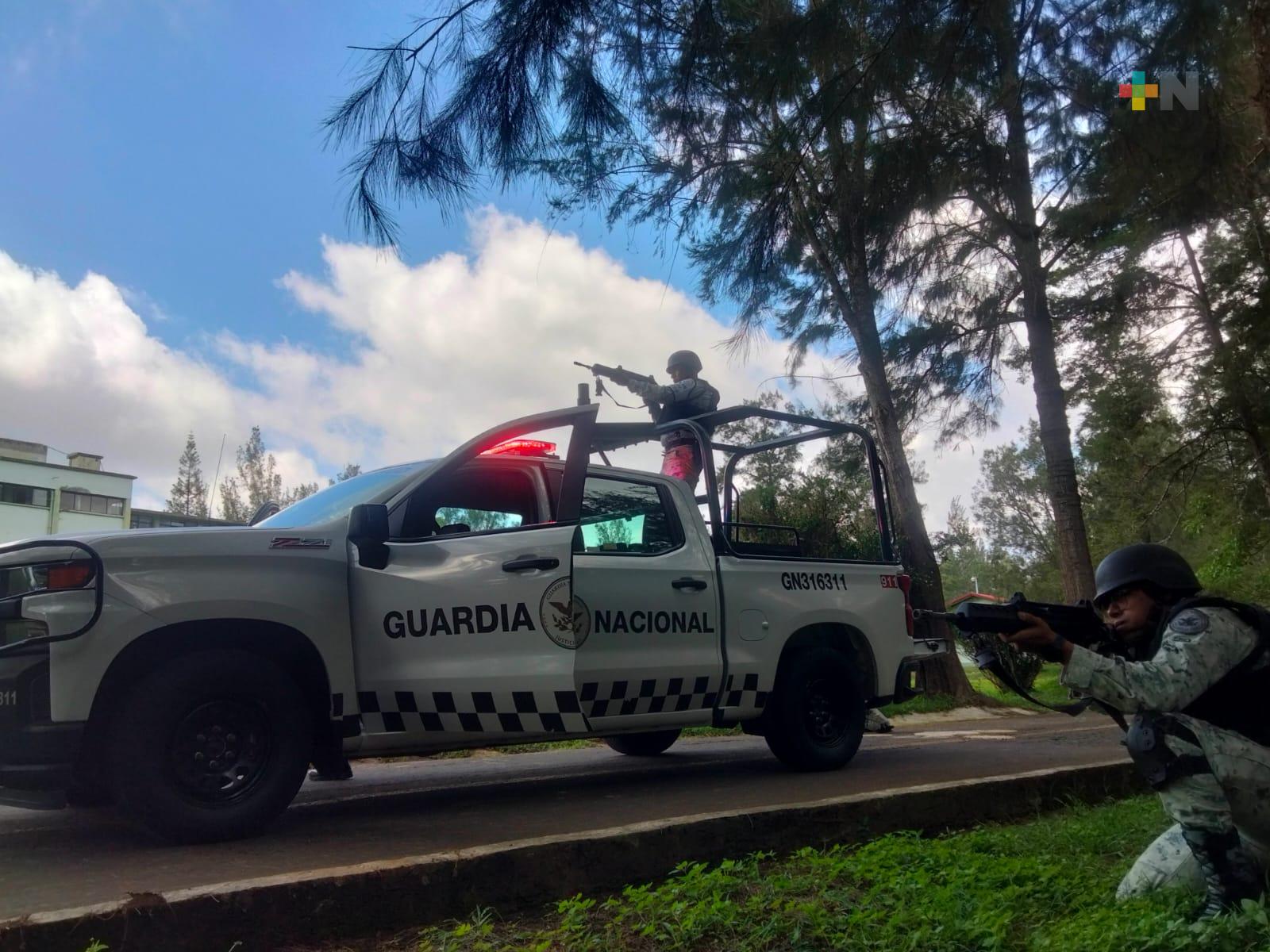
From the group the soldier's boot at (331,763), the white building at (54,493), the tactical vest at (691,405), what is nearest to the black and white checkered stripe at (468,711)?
the soldier's boot at (331,763)

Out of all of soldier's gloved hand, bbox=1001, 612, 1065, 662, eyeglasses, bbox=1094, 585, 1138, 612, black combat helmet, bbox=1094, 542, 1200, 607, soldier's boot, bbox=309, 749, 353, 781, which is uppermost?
black combat helmet, bbox=1094, 542, 1200, 607

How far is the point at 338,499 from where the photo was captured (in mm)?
5141

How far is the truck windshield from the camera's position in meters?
4.96

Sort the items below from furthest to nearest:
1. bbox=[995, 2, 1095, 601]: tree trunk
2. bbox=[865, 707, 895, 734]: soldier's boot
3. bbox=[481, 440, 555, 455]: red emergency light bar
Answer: bbox=[995, 2, 1095, 601]: tree trunk → bbox=[865, 707, 895, 734]: soldier's boot → bbox=[481, 440, 555, 455]: red emergency light bar

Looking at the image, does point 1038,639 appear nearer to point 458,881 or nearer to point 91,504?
point 458,881

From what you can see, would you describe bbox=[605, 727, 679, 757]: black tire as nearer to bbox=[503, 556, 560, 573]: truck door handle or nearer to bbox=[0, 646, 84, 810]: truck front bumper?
bbox=[503, 556, 560, 573]: truck door handle

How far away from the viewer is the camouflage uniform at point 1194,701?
283 centimetres

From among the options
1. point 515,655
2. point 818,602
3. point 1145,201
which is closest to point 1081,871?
point 515,655

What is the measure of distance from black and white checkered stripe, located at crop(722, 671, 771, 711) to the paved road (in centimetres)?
46

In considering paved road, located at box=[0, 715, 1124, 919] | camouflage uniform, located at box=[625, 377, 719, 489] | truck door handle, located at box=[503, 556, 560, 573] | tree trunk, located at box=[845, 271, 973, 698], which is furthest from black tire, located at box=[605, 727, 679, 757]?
tree trunk, located at box=[845, 271, 973, 698]

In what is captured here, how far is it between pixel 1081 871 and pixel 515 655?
7.85 ft

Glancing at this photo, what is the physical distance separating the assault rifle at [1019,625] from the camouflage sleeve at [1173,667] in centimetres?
12

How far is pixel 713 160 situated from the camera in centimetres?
621

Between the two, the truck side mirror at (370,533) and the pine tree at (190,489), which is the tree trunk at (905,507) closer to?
the truck side mirror at (370,533)
